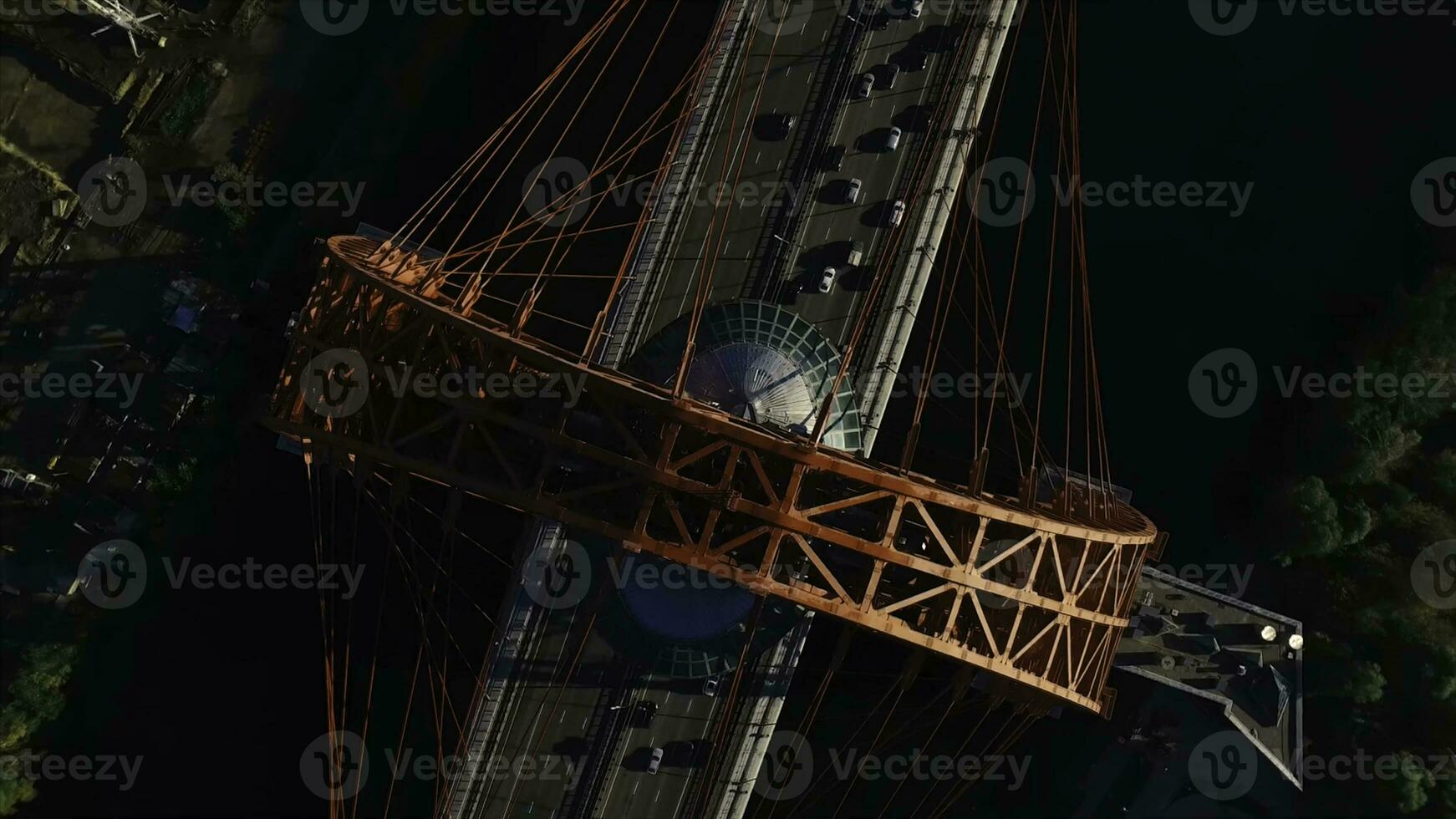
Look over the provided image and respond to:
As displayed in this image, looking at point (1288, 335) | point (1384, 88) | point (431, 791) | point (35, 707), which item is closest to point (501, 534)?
point (431, 791)

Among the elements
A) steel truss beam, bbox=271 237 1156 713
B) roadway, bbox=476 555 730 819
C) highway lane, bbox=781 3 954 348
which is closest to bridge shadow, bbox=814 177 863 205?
highway lane, bbox=781 3 954 348

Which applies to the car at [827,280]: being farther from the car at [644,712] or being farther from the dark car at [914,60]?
the car at [644,712]

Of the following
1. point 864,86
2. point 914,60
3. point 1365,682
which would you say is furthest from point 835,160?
point 1365,682

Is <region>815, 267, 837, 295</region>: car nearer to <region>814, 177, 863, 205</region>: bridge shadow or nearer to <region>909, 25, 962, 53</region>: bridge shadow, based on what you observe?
<region>814, 177, 863, 205</region>: bridge shadow

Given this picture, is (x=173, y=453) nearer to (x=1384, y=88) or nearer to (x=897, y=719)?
(x=897, y=719)

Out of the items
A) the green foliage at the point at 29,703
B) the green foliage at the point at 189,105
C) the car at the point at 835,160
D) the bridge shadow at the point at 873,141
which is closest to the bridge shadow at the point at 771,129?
the car at the point at 835,160

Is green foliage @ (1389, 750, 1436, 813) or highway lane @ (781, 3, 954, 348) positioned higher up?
highway lane @ (781, 3, 954, 348)
